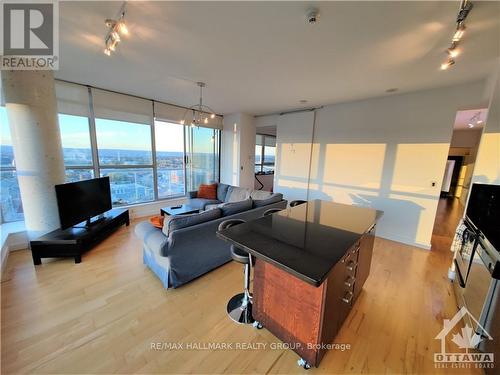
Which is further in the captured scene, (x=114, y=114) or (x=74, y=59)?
(x=114, y=114)

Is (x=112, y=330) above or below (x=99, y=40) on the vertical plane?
below

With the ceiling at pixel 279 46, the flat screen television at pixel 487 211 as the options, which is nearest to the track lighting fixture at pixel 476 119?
the ceiling at pixel 279 46

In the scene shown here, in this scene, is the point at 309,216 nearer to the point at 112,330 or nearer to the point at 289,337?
the point at 289,337

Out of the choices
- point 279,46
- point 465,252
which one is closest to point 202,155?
point 279,46

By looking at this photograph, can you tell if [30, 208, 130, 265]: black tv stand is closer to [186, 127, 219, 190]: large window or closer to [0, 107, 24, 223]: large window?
[0, 107, 24, 223]: large window

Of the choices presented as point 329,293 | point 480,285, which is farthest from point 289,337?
point 480,285

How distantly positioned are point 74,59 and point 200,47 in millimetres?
1911

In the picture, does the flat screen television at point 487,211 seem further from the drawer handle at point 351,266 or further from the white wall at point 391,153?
the white wall at point 391,153

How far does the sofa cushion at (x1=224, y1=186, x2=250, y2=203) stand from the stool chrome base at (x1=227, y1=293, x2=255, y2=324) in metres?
2.21

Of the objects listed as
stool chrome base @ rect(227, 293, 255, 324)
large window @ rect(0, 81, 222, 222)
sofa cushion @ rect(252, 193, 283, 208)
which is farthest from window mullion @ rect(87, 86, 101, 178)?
stool chrome base @ rect(227, 293, 255, 324)

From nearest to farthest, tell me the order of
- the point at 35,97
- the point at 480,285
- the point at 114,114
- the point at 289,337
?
the point at 289,337
the point at 480,285
the point at 35,97
the point at 114,114

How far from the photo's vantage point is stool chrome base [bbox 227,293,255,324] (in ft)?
6.02

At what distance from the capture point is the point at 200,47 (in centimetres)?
222

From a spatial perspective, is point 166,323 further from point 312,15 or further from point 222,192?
point 222,192
